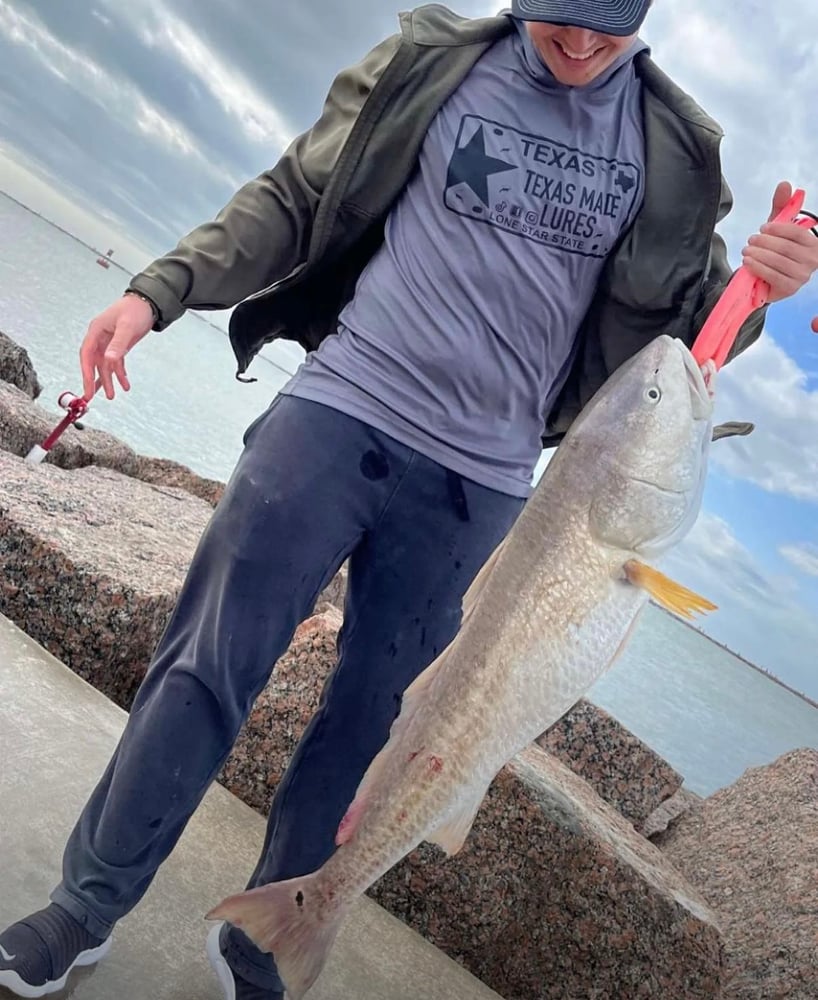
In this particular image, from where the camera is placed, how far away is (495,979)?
3.62 metres

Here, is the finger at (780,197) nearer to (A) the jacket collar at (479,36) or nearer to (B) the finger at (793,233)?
(B) the finger at (793,233)

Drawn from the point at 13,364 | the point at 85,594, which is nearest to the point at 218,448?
the point at 13,364

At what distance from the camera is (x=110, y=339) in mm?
2324

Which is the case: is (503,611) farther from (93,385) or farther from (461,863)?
(461,863)

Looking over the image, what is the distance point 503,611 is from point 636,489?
0.37 meters

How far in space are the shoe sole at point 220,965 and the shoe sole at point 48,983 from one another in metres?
0.26

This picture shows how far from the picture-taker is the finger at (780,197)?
2156 millimetres

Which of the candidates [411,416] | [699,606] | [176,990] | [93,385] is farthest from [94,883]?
[699,606]

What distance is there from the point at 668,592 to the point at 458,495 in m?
0.73

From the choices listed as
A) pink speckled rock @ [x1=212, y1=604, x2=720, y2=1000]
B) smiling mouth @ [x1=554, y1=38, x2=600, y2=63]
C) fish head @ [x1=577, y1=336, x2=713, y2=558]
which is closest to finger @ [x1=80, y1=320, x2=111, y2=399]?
fish head @ [x1=577, y1=336, x2=713, y2=558]

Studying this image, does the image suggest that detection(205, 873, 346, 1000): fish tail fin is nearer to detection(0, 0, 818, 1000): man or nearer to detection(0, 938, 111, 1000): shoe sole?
detection(0, 0, 818, 1000): man

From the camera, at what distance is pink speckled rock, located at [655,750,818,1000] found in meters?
4.09

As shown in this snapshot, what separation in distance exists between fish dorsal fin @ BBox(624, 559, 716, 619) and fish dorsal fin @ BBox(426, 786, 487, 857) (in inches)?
21.5

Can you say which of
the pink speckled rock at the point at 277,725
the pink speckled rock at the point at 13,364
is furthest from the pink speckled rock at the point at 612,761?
the pink speckled rock at the point at 13,364
